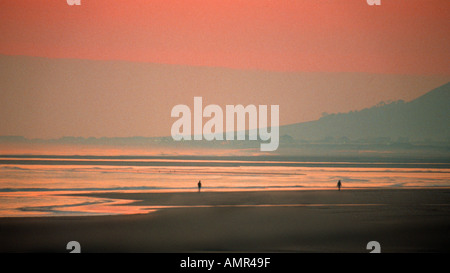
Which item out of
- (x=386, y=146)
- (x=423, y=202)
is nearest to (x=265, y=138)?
(x=386, y=146)

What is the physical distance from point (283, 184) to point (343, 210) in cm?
1514

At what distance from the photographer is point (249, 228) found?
74.9ft

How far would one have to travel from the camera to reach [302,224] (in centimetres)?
2383

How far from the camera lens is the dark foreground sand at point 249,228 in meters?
19.5

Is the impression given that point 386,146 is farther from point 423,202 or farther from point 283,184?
point 423,202

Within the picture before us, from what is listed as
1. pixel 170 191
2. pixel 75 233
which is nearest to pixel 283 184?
pixel 170 191

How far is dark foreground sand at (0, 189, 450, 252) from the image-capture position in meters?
19.5

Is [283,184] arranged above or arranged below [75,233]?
above
